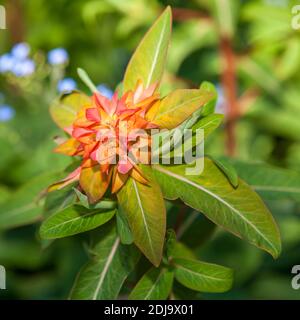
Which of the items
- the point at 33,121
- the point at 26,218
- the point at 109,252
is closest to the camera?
the point at 109,252

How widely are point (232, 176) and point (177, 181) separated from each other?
0.08 metres

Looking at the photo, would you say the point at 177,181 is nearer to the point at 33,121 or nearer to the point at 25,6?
the point at 33,121

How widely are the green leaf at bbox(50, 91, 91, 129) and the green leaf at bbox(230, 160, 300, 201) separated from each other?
29 centimetres

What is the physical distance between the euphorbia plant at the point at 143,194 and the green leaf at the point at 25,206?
22 centimetres

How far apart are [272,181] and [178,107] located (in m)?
0.28

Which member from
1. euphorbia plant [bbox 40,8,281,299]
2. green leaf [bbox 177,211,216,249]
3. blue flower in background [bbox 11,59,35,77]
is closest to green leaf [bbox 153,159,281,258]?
euphorbia plant [bbox 40,8,281,299]

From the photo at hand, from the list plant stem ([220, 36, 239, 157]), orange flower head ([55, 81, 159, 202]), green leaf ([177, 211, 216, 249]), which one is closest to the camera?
orange flower head ([55, 81, 159, 202])

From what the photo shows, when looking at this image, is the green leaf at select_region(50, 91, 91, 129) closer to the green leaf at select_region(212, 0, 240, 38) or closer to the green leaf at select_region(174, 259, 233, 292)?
the green leaf at select_region(174, 259, 233, 292)

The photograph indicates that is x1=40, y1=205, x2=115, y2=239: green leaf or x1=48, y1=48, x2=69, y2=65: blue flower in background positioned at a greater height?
x1=48, y1=48, x2=69, y2=65: blue flower in background

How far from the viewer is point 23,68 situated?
196 cm

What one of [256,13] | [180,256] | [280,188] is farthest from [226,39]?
[180,256]

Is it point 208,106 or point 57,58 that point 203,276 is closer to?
point 208,106

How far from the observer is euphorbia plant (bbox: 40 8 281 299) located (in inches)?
31.0

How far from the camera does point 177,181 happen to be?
32.6 inches
